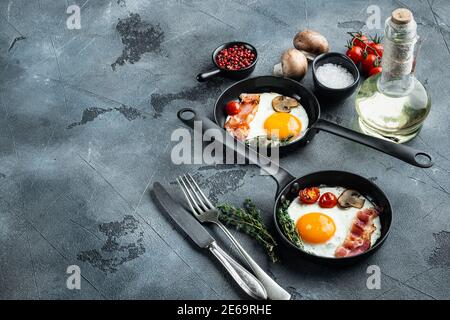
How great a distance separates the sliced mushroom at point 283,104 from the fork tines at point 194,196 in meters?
0.53

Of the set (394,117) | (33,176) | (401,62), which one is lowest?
(33,176)

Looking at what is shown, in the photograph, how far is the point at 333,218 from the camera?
8.02 ft

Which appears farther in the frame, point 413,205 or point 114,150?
point 114,150

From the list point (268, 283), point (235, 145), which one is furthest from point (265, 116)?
point (268, 283)

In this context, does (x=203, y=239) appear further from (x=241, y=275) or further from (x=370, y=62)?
(x=370, y=62)

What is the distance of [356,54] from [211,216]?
114cm

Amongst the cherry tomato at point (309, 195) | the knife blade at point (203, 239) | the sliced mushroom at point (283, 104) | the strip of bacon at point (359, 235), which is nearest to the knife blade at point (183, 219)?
the knife blade at point (203, 239)

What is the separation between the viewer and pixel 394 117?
2742mm

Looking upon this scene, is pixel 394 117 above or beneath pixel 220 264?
above

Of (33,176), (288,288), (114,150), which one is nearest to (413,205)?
(288,288)

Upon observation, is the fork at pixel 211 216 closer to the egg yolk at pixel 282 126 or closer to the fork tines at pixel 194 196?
the fork tines at pixel 194 196

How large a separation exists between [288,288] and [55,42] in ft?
6.31

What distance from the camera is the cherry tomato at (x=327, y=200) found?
2.47 m

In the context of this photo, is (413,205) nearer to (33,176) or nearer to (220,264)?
(220,264)
